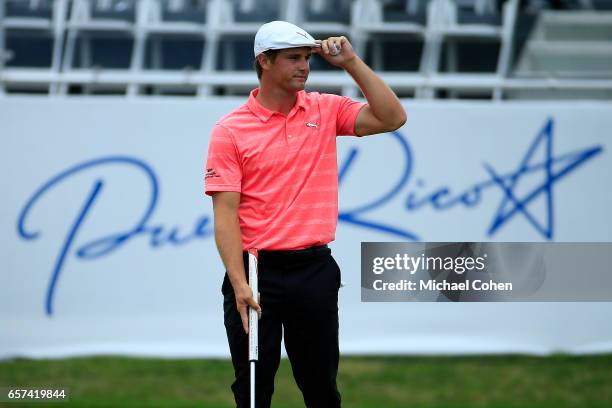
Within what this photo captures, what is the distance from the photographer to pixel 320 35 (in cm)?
886

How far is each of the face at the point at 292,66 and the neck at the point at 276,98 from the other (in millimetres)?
59

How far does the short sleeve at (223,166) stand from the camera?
14.1 ft

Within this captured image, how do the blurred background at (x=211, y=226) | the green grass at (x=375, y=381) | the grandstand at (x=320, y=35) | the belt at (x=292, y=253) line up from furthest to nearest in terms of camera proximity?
1. the grandstand at (x=320, y=35)
2. the blurred background at (x=211, y=226)
3. the green grass at (x=375, y=381)
4. the belt at (x=292, y=253)

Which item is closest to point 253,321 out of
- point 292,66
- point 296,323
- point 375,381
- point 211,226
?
point 296,323

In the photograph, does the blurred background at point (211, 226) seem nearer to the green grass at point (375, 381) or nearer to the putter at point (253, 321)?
the green grass at point (375, 381)

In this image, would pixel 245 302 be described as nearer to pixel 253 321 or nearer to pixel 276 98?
pixel 253 321

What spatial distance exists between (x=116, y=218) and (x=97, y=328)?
702mm

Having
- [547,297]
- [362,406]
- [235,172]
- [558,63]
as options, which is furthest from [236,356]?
[558,63]

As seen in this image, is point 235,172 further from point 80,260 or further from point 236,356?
point 80,260

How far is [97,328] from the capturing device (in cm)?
761

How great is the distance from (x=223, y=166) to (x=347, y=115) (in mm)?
522

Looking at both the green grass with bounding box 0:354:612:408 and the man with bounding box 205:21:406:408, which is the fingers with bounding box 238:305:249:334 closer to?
the man with bounding box 205:21:406:408

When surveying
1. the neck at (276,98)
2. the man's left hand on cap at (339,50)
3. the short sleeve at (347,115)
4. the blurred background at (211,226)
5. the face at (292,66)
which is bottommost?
the blurred background at (211,226)

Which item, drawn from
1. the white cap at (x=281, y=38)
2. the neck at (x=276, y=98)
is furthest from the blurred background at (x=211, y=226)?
the white cap at (x=281, y=38)
